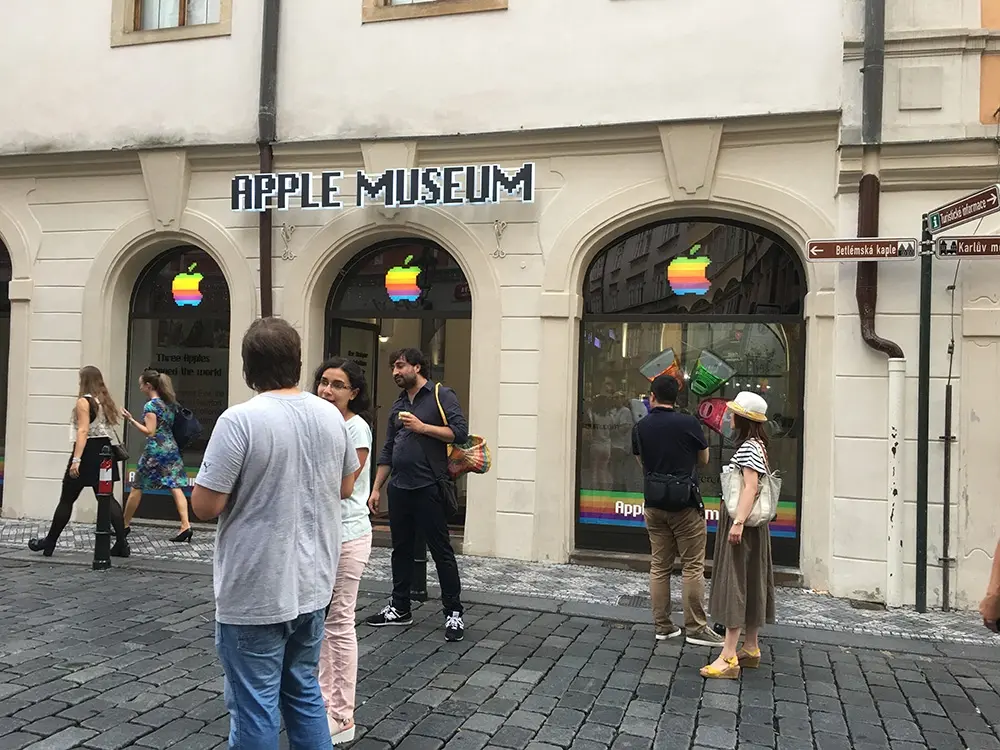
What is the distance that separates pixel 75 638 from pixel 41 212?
6.17 metres

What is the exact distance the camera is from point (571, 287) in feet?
26.0

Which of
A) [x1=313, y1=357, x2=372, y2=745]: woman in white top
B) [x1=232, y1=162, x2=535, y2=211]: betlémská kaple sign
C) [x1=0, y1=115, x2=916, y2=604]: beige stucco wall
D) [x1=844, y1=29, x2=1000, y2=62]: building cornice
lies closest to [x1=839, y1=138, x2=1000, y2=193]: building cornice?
[x1=0, y1=115, x2=916, y2=604]: beige stucco wall

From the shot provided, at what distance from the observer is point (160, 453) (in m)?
8.26

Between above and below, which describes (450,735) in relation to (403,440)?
below

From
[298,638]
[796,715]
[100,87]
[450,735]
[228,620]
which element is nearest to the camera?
[228,620]

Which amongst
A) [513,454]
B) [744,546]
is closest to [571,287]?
[513,454]

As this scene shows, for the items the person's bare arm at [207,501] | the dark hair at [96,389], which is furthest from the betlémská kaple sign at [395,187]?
the person's bare arm at [207,501]

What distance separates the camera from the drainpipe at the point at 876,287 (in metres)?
6.67

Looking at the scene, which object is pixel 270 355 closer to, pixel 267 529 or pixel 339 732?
pixel 267 529

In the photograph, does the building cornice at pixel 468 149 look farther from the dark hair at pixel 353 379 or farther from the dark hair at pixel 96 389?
the dark hair at pixel 353 379

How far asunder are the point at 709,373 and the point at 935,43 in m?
3.35

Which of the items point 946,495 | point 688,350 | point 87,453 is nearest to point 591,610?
point 688,350

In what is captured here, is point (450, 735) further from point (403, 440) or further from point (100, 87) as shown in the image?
point (100, 87)

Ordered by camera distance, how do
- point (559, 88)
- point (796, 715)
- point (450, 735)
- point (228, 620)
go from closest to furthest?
1. point (228, 620)
2. point (450, 735)
3. point (796, 715)
4. point (559, 88)
